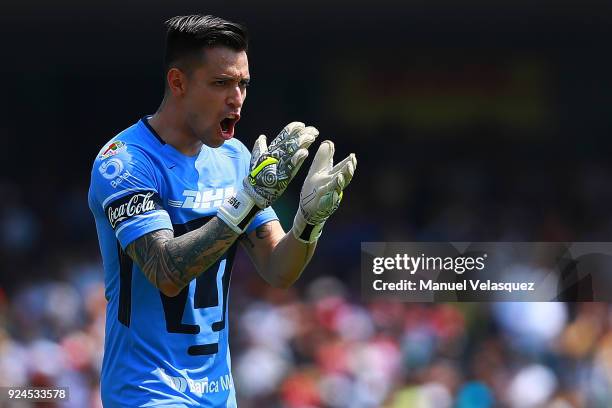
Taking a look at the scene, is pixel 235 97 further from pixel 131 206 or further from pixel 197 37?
pixel 131 206

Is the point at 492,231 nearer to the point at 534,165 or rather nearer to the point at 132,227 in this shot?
the point at 534,165

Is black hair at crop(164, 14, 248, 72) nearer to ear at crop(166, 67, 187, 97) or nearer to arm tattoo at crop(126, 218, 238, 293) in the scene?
ear at crop(166, 67, 187, 97)

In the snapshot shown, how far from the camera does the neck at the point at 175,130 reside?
2732 mm

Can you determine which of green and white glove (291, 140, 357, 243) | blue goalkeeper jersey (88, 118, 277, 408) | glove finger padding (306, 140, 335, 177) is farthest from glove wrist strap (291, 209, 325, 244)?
blue goalkeeper jersey (88, 118, 277, 408)

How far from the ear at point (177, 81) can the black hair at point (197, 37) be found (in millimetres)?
16

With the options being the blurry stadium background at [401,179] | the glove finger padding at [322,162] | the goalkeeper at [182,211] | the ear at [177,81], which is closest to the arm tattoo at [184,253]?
the goalkeeper at [182,211]

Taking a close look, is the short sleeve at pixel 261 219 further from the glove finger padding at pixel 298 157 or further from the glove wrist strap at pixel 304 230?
the glove finger padding at pixel 298 157

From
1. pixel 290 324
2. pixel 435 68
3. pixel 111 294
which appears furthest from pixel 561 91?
pixel 111 294

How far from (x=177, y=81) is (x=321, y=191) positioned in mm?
519

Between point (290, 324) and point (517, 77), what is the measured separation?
7.76ft

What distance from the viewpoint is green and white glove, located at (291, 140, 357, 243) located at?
2.57 m

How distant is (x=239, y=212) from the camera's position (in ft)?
8.00

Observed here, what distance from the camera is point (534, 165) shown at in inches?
274

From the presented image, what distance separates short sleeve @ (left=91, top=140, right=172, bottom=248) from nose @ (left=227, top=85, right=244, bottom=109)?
0.89 ft
